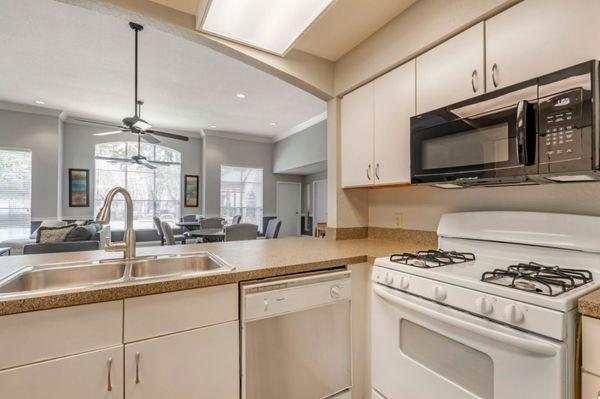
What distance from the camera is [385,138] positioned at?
1846 millimetres

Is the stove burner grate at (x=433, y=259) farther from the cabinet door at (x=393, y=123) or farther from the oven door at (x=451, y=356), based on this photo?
the cabinet door at (x=393, y=123)

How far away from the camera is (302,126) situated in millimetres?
6527

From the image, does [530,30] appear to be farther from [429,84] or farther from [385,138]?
[385,138]

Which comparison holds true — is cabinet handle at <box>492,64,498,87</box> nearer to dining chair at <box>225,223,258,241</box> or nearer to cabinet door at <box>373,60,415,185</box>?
cabinet door at <box>373,60,415,185</box>

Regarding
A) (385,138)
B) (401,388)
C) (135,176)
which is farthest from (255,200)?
(401,388)

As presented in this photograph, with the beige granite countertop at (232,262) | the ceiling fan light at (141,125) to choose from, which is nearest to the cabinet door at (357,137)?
the beige granite countertop at (232,262)

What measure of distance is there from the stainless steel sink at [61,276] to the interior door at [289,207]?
21.3 feet

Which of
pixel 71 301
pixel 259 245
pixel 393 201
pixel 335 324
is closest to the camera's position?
pixel 71 301

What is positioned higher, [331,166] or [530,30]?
[530,30]

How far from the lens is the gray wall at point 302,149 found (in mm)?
5855

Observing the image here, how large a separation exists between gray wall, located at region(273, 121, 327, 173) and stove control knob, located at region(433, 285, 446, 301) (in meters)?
4.73

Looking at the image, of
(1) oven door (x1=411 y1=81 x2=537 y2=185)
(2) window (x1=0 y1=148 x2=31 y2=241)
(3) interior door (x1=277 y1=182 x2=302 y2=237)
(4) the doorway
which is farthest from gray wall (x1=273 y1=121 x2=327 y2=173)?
(2) window (x1=0 y1=148 x2=31 y2=241)

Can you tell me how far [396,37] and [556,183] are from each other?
119 centimetres

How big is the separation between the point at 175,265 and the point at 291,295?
715 mm
